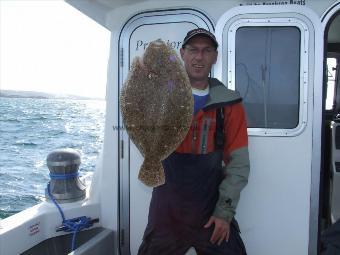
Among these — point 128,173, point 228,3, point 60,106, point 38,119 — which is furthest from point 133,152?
point 60,106

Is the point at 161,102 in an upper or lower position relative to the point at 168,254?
upper

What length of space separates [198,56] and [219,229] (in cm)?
120

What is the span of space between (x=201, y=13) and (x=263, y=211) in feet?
6.36

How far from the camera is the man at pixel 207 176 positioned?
2.61 m

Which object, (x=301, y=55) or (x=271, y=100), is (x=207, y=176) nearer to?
(x=271, y=100)

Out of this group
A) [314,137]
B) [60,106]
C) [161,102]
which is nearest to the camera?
[161,102]

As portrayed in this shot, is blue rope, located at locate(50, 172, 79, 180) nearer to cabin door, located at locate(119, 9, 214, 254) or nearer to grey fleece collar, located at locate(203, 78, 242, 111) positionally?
cabin door, located at locate(119, 9, 214, 254)

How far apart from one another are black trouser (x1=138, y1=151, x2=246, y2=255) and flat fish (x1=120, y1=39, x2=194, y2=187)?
602 millimetres

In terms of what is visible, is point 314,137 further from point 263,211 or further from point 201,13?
point 201,13

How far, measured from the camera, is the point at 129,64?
3.85 metres

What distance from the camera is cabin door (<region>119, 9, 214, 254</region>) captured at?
362 cm

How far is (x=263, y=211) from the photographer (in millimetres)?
3477

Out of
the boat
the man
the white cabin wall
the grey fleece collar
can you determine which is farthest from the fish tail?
the white cabin wall

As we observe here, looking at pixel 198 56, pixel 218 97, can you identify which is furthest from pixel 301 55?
pixel 198 56
